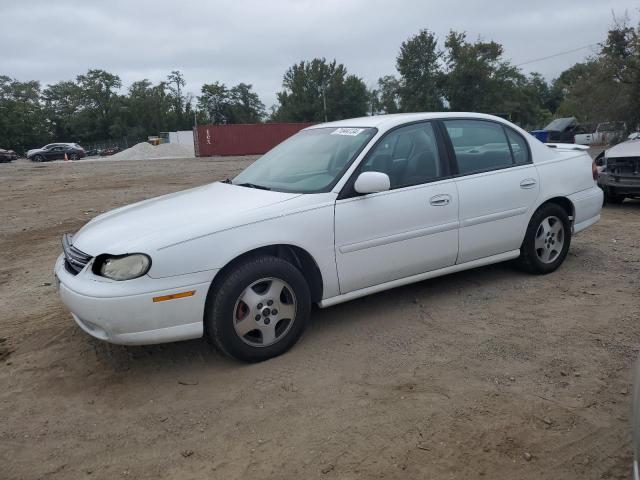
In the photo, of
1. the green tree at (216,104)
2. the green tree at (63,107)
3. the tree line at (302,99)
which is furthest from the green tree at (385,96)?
the green tree at (63,107)

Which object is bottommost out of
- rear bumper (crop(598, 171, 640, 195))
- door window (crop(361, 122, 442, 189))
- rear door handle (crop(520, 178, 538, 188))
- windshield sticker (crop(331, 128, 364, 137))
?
rear bumper (crop(598, 171, 640, 195))

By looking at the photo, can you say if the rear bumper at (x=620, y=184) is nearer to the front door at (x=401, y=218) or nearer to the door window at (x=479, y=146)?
the door window at (x=479, y=146)

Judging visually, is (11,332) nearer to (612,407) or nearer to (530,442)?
(530,442)

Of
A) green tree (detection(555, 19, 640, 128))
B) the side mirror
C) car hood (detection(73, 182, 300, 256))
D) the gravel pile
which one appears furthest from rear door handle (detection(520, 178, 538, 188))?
the gravel pile

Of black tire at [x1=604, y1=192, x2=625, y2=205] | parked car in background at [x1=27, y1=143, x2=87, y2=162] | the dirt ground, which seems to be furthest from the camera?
parked car in background at [x1=27, y1=143, x2=87, y2=162]

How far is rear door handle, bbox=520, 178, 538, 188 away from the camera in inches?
190

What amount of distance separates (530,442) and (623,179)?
7377 mm

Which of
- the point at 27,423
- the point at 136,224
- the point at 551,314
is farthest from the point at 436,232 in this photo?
the point at 27,423

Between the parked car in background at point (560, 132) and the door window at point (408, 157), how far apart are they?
2905 cm

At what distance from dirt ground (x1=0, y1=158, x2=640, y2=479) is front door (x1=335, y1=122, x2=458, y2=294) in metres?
0.45

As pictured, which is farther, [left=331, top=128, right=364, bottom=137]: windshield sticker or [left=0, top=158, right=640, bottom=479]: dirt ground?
[left=331, top=128, right=364, bottom=137]: windshield sticker

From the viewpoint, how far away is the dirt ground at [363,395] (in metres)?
2.63

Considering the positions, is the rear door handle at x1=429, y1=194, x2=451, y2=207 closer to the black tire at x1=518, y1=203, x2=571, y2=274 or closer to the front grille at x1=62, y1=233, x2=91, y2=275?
the black tire at x1=518, y1=203, x2=571, y2=274

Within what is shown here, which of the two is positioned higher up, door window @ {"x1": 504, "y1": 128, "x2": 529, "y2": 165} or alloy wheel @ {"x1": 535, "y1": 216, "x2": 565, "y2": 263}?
door window @ {"x1": 504, "y1": 128, "x2": 529, "y2": 165}
